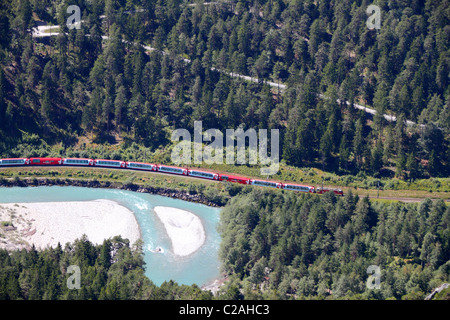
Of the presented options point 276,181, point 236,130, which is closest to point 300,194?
point 276,181

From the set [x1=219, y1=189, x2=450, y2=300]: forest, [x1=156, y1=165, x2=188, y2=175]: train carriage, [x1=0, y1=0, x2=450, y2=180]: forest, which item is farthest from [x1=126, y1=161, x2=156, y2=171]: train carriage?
[x1=219, y1=189, x2=450, y2=300]: forest

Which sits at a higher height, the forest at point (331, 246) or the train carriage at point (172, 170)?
the train carriage at point (172, 170)

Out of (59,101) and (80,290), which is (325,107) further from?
(80,290)

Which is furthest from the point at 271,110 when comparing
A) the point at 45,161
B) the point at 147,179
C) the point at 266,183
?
the point at 45,161

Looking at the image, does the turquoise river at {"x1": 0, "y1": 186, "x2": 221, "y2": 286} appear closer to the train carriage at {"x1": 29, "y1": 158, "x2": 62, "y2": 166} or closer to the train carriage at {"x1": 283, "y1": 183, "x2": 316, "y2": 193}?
the train carriage at {"x1": 29, "y1": 158, "x2": 62, "y2": 166}

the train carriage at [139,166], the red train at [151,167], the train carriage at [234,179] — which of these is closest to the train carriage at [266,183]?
the red train at [151,167]

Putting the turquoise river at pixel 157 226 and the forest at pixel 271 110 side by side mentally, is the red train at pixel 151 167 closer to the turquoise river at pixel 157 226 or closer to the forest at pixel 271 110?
the forest at pixel 271 110
